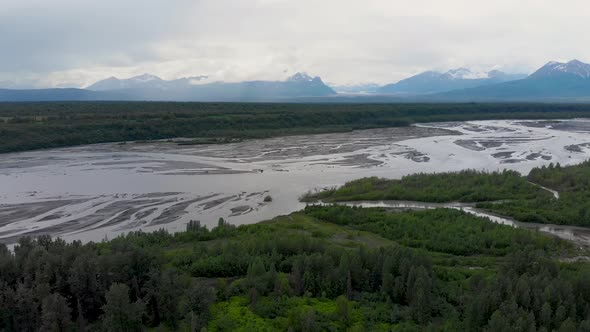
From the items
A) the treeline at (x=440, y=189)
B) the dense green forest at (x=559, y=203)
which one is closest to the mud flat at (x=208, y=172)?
the treeline at (x=440, y=189)

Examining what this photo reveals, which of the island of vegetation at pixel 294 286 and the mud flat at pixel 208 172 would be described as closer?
the island of vegetation at pixel 294 286

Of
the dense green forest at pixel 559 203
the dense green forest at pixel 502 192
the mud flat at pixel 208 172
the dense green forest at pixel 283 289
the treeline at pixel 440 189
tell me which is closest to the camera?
the dense green forest at pixel 283 289

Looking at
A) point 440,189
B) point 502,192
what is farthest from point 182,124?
point 502,192

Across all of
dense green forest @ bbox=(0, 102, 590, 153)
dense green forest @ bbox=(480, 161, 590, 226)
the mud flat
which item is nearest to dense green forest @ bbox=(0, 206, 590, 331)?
dense green forest @ bbox=(480, 161, 590, 226)

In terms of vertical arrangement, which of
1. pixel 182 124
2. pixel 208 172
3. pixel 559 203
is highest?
pixel 182 124

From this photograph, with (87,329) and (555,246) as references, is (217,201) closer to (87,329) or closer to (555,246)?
(87,329)

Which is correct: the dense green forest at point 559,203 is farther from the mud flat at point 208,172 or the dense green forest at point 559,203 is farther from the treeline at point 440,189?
the mud flat at point 208,172

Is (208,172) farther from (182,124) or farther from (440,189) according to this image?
(182,124)
